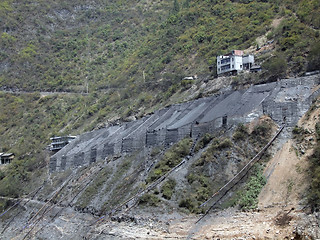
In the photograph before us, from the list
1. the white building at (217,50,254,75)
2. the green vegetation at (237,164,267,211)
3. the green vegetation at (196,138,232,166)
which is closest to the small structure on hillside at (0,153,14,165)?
the white building at (217,50,254,75)

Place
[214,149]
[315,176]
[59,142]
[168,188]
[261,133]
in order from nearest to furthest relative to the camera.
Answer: [315,176] < [168,188] < [261,133] < [214,149] < [59,142]

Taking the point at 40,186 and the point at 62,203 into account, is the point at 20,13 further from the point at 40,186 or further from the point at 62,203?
the point at 62,203

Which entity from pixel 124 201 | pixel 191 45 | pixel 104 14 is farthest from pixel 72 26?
pixel 124 201

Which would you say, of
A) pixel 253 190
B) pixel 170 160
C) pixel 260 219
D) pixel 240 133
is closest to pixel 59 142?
pixel 170 160

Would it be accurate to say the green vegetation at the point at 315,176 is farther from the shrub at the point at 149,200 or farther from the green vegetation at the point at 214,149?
the shrub at the point at 149,200

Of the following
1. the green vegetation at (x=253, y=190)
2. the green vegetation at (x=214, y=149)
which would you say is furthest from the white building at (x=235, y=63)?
the green vegetation at (x=253, y=190)

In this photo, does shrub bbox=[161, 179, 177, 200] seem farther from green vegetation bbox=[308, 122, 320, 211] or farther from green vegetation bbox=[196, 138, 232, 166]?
green vegetation bbox=[308, 122, 320, 211]

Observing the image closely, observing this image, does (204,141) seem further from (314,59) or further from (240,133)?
(314,59)
